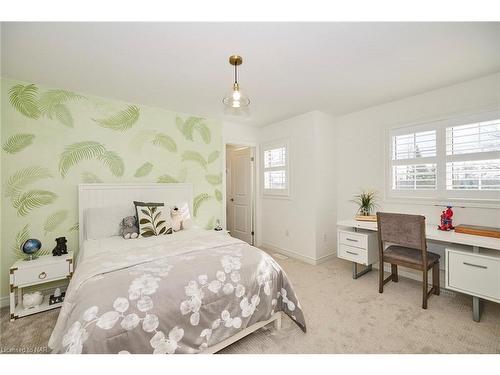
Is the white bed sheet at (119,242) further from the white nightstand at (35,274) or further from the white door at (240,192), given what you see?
the white door at (240,192)

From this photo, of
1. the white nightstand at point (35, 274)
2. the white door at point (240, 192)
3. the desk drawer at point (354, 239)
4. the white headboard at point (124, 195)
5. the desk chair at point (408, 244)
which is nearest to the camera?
the white nightstand at point (35, 274)

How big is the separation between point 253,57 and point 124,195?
234 centimetres

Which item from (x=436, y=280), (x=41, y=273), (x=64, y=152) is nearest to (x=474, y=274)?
(x=436, y=280)

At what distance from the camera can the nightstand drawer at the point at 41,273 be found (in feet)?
6.80

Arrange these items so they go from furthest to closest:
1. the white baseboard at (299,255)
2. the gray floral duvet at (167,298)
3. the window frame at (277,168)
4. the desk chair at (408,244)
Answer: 1. the window frame at (277,168)
2. the white baseboard at (299,255)
3. the desk chair at (408,244)
4. the gray floral duvet at (167,298)

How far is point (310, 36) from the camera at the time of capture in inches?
65.6

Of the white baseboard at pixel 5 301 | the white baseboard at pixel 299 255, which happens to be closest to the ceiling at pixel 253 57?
the white baseboard at pixel 5 301

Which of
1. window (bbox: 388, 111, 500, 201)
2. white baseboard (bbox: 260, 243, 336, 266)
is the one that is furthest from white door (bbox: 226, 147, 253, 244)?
window (bbox: 388, 111, 500, 201)

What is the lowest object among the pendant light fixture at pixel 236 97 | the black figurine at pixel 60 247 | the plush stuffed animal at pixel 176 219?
the black figurine at pixel 60 247

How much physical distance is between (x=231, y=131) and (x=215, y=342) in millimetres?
3295

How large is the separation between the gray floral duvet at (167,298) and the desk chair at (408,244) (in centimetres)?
133

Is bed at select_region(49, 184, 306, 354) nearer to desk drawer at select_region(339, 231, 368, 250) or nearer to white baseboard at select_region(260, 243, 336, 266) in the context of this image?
desk drawer at select_region(339, 231, 368, 250)
